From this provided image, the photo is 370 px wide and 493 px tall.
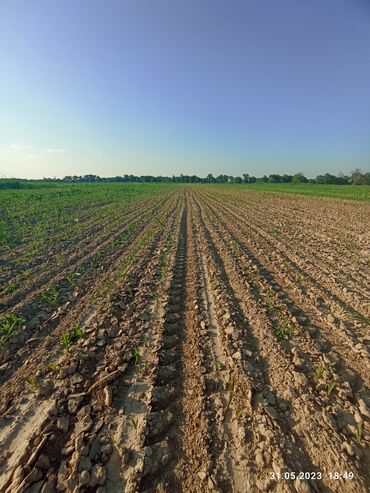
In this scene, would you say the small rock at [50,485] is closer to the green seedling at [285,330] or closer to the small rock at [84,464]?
the small rock at [84,464]

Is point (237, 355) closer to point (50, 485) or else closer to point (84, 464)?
point (84, 464)

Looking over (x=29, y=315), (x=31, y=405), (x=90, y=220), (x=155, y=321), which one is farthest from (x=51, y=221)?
(x=31, y=405)

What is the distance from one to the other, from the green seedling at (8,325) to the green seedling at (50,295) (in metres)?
0.82

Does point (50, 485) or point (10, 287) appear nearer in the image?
point (50, 485)

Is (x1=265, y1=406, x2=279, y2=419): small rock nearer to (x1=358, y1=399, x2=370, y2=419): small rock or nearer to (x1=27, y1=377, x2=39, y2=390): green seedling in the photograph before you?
(x1=358, y1=399, x2=370, y2=419): small rock

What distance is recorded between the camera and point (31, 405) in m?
3.16

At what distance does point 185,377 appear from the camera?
11.7 ft

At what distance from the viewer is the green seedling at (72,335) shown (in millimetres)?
4205

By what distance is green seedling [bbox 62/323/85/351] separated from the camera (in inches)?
Answer: 166

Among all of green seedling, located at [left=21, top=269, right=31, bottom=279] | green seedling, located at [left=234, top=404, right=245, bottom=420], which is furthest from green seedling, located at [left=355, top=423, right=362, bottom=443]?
green seedling, located at [left=21, top=269, right=31, bottom=279]

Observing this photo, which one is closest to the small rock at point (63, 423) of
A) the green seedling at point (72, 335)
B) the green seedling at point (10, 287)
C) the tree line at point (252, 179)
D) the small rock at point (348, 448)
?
the green seedling at point (72, 335)

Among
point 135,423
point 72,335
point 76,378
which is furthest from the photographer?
point 72,335

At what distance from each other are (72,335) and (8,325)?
123 cm

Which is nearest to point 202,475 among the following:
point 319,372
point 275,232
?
point 319,372
